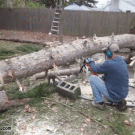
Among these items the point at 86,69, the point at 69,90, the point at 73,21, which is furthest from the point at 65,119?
the point at 73,21

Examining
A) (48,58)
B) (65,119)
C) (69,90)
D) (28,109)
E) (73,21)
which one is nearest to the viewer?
(65,119)

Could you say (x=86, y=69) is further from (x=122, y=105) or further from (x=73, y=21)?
(x=73, y=21)

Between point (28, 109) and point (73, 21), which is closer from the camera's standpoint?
point (28, 109)

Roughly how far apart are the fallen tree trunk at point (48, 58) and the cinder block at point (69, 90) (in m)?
0.59

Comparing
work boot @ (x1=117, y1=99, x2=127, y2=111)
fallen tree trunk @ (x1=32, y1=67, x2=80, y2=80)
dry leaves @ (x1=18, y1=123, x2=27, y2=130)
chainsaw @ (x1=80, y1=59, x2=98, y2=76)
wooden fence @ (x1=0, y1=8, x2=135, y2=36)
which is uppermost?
wooden fence @ (x1=0, y1=8, x2=135, y2=36)

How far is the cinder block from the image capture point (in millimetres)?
3774

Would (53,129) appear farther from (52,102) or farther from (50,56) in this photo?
(50,56)

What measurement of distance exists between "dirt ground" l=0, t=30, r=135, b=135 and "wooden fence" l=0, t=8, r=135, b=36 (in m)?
6.22

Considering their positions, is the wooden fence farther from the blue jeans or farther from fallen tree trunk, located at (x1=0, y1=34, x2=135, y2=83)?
the blue jeans

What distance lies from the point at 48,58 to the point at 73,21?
30.0 ft

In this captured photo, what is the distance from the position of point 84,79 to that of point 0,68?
277 centimetres

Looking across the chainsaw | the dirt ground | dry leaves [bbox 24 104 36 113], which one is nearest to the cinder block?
the dirt ground

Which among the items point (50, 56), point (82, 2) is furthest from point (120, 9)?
point (50, 56)

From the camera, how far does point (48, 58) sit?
3.62 meters
